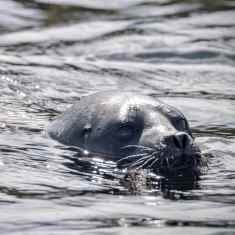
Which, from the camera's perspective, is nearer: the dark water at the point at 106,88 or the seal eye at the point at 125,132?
the dark water at the point at 106,88

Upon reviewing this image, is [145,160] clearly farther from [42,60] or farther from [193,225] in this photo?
[42,60]

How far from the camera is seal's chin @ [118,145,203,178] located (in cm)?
711

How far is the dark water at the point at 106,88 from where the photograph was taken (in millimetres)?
6152

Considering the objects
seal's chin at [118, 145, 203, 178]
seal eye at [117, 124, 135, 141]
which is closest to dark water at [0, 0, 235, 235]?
seal's chin at [118, 145, 203, 178]

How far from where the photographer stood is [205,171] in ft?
24.1

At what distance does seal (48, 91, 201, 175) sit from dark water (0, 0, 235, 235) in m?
0.15

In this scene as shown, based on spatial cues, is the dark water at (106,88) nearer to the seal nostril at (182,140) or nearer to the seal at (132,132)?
the seal at (132,132)

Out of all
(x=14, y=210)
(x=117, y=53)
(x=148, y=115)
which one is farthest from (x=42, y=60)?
(x=14, y=210)

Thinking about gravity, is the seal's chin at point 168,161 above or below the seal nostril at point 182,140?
below

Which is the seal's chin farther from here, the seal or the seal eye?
the seal eye

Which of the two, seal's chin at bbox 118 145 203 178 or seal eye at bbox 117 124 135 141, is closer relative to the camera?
seal's chin at bbox 118 145 203 178

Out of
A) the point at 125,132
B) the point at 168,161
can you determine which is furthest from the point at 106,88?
the point at 168,161

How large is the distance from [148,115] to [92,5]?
6.38 m

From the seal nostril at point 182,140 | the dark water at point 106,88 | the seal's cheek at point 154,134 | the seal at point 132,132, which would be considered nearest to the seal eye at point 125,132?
the seal at point 132,132
